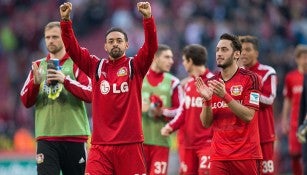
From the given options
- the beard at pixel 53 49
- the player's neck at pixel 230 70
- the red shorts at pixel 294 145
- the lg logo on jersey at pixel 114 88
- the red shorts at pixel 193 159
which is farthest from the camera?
the red shorts at pixel 294 145

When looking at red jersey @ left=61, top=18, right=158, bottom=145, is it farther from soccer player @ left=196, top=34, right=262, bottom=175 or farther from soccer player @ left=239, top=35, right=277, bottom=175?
soccer player @ left=239, top=35, right=277, bottom=175

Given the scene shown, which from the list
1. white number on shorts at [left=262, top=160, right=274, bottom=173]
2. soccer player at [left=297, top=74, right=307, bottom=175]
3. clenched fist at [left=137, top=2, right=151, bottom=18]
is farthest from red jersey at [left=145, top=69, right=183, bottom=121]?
clenched fist at [left=137, top=2, right=151, bottom=18]

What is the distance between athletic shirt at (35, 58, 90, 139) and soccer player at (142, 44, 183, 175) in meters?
2.20

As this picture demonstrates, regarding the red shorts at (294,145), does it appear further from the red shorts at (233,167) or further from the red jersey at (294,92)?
the red shorts at (233,167)

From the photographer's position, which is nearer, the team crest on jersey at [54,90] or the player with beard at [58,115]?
the player with beard at [58,115]

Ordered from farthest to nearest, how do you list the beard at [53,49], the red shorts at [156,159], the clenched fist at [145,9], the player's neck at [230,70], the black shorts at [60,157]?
the red shorts at [156,159], the beard at [53,49], the black shorts at [60,157], the player's neck at [230,70], the clenched fist at [145,9]

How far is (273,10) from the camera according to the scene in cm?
2525

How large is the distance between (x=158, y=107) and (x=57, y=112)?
2.50m

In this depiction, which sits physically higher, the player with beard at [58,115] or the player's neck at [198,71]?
the player's neck at [198,71]

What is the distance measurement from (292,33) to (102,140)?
572 inches

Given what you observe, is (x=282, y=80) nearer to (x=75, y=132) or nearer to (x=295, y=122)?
(x=295, y=122)

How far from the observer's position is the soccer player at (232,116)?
35.5 ft

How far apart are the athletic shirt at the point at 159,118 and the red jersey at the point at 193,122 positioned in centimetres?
53

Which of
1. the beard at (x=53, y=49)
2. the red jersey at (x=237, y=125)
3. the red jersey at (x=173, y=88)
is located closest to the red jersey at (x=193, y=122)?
the red jersey at (x=173, y=88)
